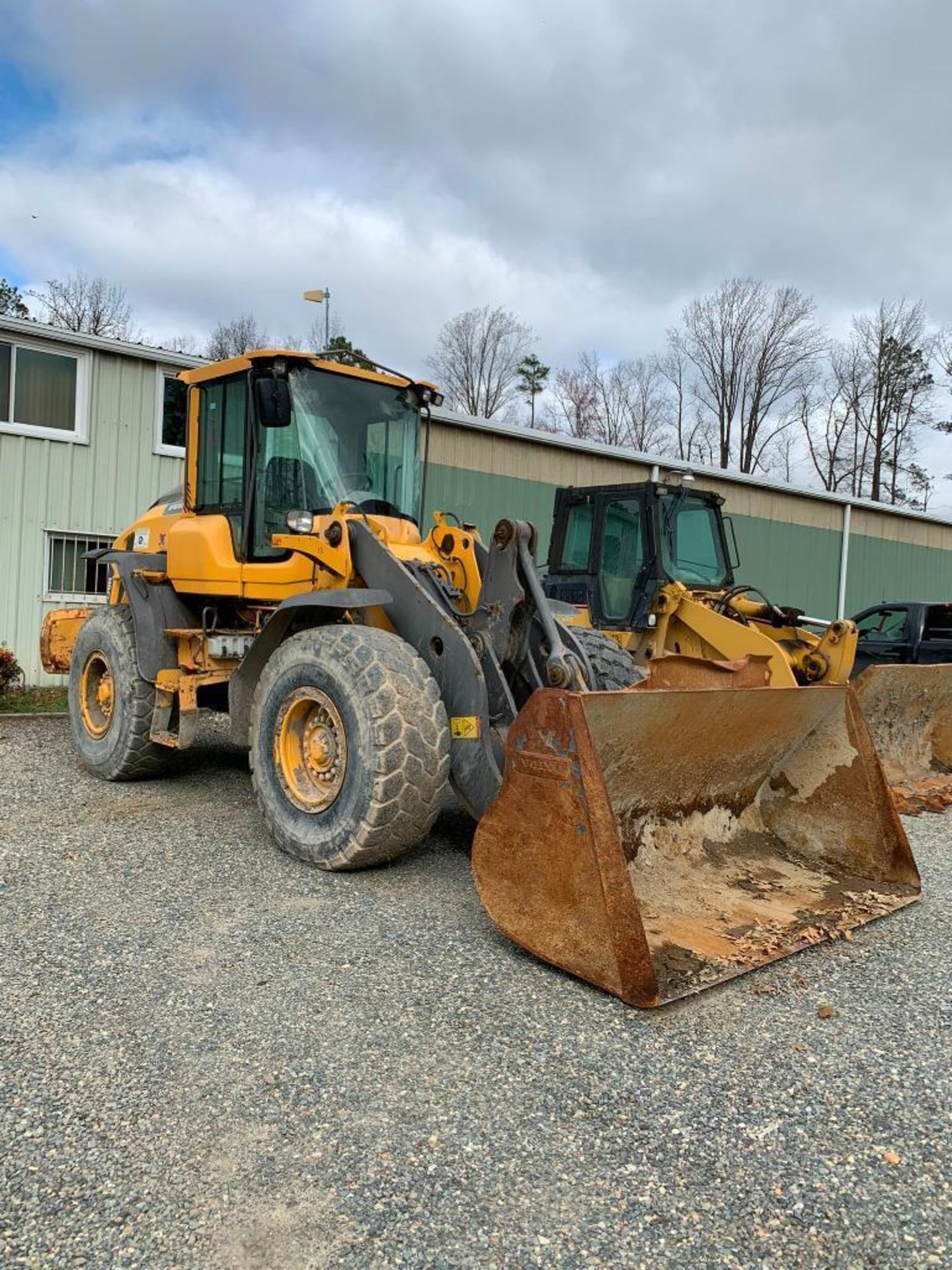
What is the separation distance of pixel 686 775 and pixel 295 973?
6.18 ft

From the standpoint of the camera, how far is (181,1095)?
2.67 meters

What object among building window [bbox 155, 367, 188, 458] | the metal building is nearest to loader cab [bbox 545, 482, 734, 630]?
the metal building

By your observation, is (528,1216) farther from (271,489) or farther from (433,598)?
(271,489)

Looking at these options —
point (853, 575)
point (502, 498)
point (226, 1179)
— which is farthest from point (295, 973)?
point (853, 575)

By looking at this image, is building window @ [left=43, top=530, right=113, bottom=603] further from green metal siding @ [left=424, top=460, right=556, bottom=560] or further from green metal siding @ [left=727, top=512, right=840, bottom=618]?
green metal siding @ [left=727, top=512, right=840, bottom=618]

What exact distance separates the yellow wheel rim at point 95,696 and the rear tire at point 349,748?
92.7 inches

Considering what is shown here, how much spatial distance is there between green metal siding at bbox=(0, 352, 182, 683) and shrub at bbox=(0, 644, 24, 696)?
563 mm

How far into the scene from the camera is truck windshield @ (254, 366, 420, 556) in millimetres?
5750

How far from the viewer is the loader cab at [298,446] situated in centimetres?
573

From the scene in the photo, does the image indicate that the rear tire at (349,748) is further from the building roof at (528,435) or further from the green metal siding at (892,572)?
the green metal siding at (892,572)

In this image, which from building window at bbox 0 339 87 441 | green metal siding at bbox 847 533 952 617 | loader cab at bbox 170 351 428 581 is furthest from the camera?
green metal siding at bbox 847 533 952 617

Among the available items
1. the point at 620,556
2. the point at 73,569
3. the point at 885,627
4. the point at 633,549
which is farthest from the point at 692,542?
the point at 73,569

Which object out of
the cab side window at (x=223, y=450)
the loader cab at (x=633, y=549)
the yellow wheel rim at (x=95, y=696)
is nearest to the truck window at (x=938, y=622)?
the loader cab at (x=633, y=549)

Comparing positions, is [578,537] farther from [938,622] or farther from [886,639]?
[938,622]
